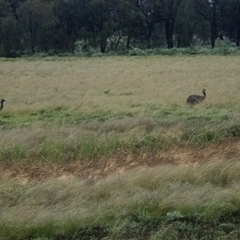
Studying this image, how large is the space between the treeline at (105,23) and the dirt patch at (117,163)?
128 feet

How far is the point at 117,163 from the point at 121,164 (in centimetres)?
10

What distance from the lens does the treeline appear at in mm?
48062

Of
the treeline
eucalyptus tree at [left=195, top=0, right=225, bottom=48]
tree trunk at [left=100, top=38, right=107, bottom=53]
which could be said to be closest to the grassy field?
tree trunk at [left=100, top=38, right=107, bottom=53]

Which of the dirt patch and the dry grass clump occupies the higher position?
the dry grass clump

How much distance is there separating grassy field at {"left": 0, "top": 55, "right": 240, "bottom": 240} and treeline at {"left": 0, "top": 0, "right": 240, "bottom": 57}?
30.9 metres

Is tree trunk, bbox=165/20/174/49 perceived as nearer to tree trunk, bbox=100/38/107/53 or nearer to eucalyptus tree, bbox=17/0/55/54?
tree trunk, bbox=100/38/107/53

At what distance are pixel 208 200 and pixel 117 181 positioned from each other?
1713 mm

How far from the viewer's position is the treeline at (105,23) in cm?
Result: 4806

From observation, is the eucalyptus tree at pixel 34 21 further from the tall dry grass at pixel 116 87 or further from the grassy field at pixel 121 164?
the grassy field at pixel 121 164

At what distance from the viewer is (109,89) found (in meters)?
19.0

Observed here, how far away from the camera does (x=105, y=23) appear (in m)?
48.1

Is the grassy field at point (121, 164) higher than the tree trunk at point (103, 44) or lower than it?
lower

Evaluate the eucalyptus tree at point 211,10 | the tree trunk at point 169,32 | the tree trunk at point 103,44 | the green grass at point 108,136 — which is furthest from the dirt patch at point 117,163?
the eucalyptus tree at point 211,10

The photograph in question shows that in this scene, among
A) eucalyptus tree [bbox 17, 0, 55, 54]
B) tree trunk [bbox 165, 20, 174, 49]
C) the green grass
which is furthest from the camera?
tree trunk [bbox 165, 20, 174, 49]
